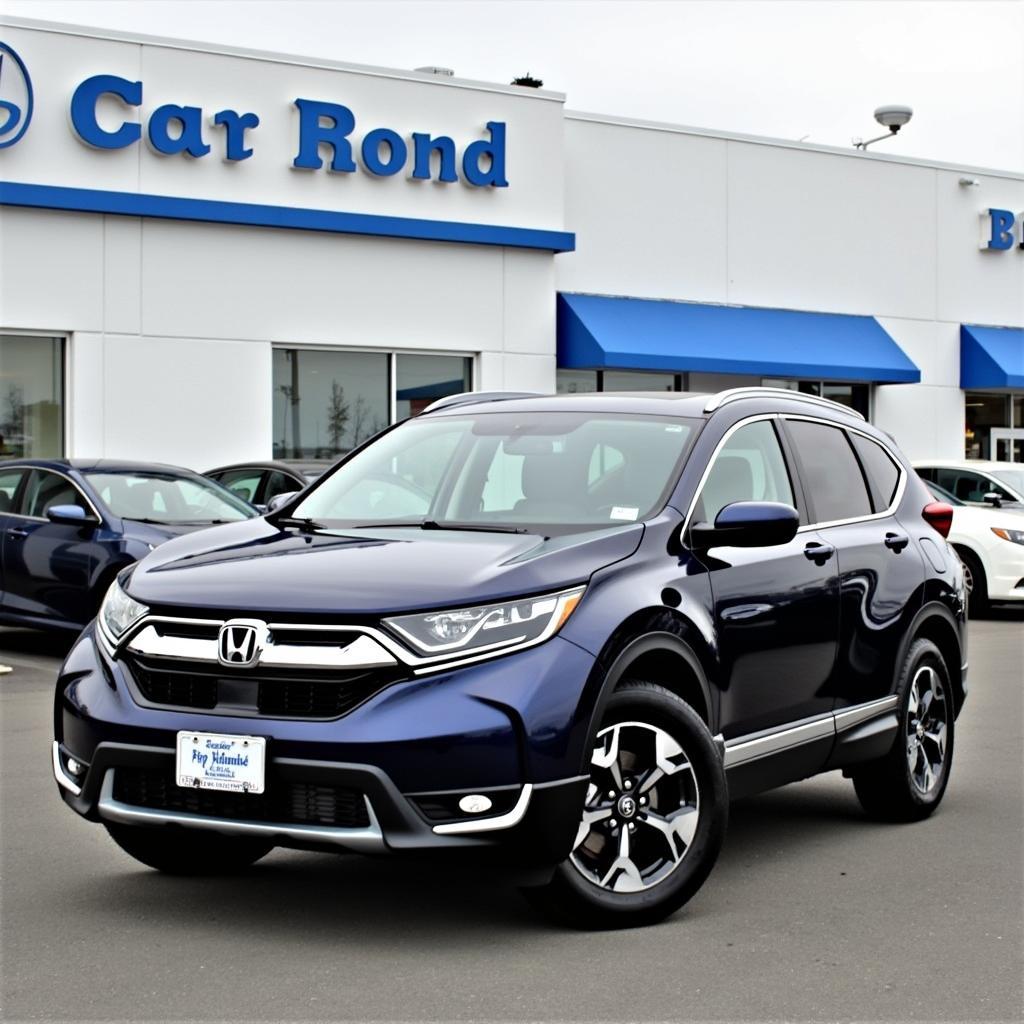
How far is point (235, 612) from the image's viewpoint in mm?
4977

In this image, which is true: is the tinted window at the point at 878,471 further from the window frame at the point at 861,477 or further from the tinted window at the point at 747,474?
the tinted window at the point at 747,474

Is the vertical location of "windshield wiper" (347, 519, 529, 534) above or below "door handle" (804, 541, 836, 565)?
above

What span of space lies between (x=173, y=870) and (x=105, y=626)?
1.04 metres

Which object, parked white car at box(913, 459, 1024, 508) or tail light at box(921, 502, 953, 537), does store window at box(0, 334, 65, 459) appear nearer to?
parked white car at box(913, 459, 1024, 508)

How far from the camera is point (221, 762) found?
190 inches

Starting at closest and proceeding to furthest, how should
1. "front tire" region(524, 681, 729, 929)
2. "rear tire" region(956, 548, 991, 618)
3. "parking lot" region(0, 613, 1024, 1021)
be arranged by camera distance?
"parking lot" region(0, 613, 1024, 1021), "front tire" region(524, 681, 729, 929), "rear tire" region(956, 548, 991, 618)

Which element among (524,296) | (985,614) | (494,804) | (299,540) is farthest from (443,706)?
(524,296)

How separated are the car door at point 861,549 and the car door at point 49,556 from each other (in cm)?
756

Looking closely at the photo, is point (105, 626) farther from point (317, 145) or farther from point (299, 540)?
point (317, 145)

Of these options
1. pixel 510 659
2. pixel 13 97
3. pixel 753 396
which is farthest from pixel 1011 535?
pixel 510 659

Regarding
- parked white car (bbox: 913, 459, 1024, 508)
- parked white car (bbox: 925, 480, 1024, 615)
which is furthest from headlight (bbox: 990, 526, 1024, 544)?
parked white car (bbox: 913, 459, 1024, 508)

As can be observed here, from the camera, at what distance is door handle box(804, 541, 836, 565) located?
6355 millimetres

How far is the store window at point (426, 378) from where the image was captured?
22969 mm

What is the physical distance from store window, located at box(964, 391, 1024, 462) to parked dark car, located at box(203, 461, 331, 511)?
1612cm
